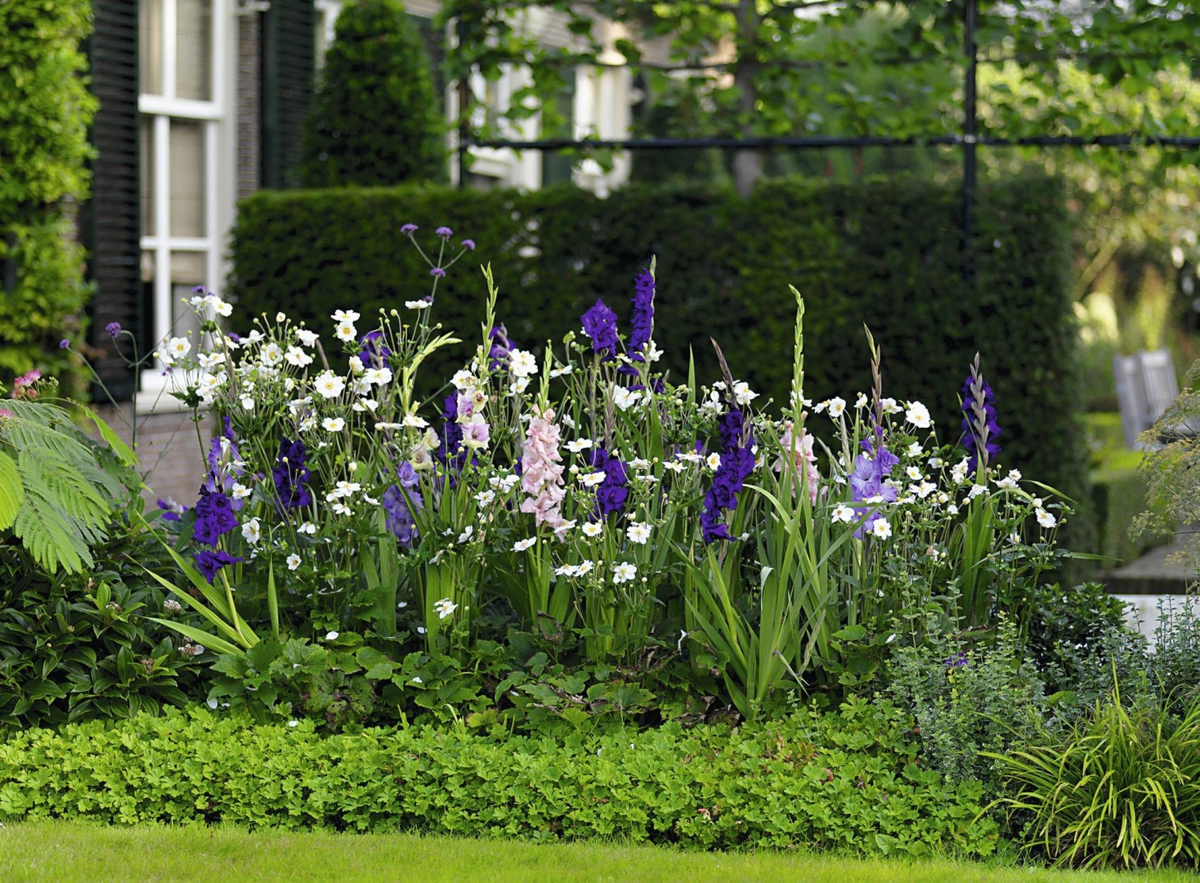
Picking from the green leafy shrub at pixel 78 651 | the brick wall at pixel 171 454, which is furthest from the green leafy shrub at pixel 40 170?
the green leafy shrub at pixel 78 651

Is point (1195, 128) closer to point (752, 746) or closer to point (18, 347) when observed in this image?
point (752, 746)

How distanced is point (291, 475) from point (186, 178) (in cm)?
617

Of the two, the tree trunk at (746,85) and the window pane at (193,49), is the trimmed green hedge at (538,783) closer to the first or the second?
the tree trunk at (746,85)

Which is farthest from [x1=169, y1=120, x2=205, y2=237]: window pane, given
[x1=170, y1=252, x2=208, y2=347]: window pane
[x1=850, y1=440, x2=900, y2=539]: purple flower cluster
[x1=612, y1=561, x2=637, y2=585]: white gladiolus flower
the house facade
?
[x1=850, y1=440, x2=900, y2=539]: purple flower cluster

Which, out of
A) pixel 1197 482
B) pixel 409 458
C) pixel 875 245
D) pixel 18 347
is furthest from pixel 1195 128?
pixel 18 347

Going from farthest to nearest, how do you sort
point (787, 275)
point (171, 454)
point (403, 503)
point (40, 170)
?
1. point (171, 454)
2. point (40, 170)
3. point (787, 275)
4. point (403, 503)

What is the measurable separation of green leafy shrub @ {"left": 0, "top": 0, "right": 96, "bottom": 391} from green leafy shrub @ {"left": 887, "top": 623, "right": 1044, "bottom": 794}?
222 inches

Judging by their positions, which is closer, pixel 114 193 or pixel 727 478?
pixel 727 478

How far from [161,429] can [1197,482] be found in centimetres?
686

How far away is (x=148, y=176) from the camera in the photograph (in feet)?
30.7

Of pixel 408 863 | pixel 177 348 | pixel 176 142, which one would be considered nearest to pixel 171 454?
pixel 176 142

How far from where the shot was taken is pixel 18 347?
25.4 feet

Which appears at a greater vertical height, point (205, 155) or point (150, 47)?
point (150, 47)

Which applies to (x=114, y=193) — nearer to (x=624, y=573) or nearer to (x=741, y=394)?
(x=741, y=394)
